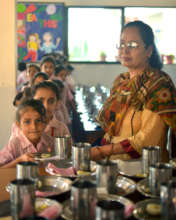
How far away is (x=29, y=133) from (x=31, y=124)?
63 millimetres

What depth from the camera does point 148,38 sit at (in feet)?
7.63

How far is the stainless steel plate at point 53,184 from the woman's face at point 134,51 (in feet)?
3.59

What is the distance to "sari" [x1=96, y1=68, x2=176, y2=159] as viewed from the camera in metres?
2.18

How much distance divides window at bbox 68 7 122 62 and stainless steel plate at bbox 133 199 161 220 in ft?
23.8

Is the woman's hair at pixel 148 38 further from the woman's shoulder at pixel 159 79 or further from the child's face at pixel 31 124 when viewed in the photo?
the child's face at pixel 31 124

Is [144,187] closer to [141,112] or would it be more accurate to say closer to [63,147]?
[63,147]

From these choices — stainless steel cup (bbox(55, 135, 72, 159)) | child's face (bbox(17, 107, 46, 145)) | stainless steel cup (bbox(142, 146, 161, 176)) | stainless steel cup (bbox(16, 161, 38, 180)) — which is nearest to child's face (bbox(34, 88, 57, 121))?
child's face (bbox(17, 107, 46, 145))

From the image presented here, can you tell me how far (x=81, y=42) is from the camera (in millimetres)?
8305

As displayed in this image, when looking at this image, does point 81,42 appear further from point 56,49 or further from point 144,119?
point 144,119

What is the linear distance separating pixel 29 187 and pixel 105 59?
742 cm

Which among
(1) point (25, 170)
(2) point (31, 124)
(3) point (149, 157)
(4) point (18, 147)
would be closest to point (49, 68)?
(2) point (31, 124)

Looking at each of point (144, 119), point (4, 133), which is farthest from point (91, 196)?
point (4, 133)

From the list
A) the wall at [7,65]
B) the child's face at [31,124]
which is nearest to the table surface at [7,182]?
the child's face at [31,124]

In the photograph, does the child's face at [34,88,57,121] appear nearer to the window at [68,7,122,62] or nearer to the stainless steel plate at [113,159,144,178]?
the stainless steel plate at [113,159,144,178]
